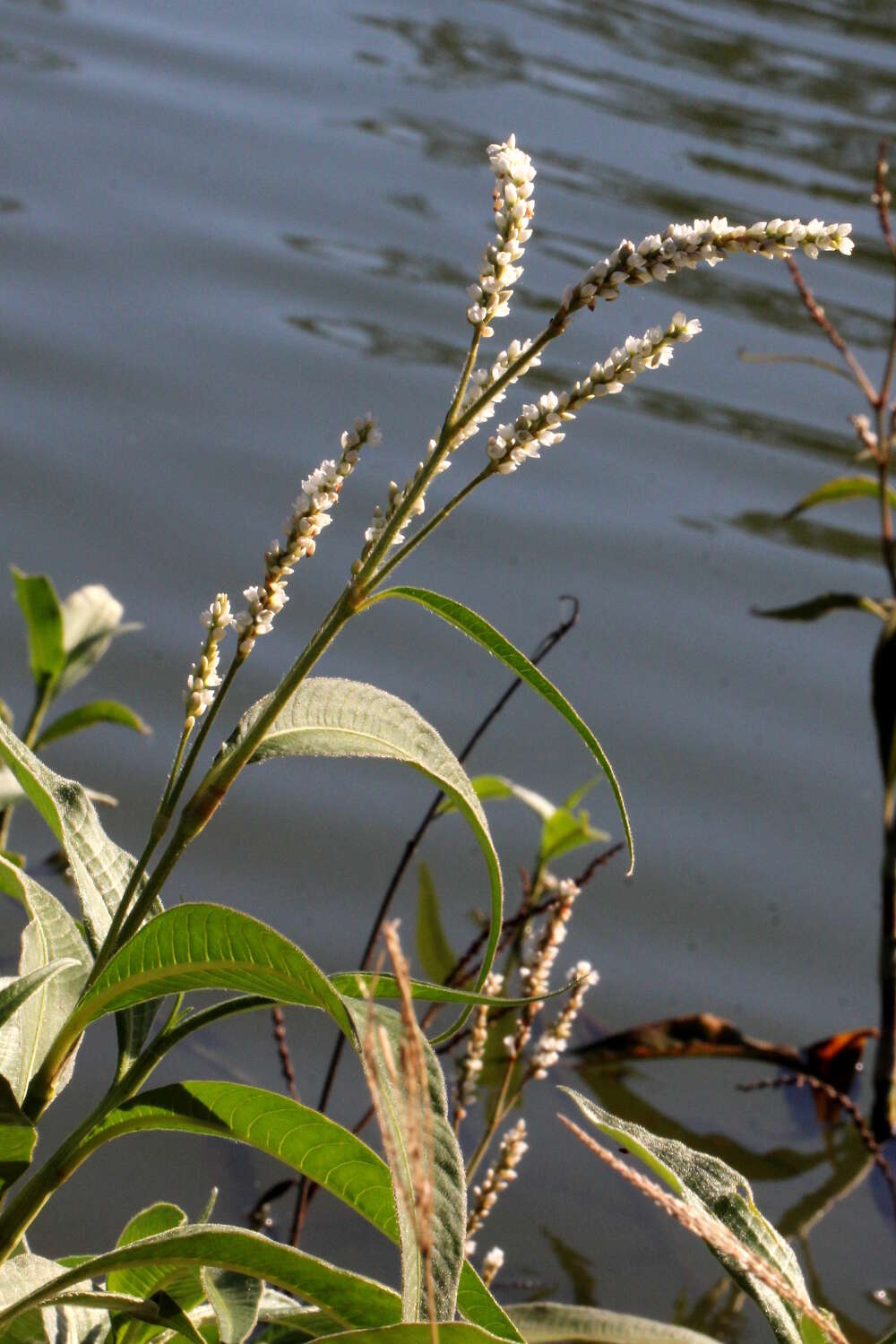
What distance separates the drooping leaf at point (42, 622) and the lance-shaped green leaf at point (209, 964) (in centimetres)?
89

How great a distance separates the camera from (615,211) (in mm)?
3801

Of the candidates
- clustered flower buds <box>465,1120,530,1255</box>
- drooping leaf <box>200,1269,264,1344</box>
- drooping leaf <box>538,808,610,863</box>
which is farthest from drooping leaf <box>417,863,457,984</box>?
drooping leaf <box>200,1269,264,1344</box>

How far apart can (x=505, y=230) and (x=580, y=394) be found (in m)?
0.08

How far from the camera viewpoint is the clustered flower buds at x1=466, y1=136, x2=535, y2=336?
67cm

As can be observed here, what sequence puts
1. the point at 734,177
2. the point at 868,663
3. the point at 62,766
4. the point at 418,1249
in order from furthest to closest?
the point at 734,177 < the point at 868,663 < the point at 62,766 < the point at 418,1249

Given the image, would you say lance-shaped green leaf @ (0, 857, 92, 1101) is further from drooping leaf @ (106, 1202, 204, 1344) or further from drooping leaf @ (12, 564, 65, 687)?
drooping leaf @ (12, 564, 65, 687)

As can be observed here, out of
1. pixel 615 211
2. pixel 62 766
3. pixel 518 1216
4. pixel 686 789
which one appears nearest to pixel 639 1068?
pixel 518 1216

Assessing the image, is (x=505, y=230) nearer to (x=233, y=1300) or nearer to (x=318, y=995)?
(x=318, y=995)

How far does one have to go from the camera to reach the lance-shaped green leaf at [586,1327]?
1.05 m

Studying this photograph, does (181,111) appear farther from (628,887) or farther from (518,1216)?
(518,1216)

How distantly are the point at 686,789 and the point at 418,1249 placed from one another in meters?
1.70

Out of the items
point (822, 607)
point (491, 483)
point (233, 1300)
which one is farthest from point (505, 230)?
point (491, 483)

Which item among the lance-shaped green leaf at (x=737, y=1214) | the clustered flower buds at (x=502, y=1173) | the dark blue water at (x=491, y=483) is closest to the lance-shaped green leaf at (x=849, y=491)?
the dark blue water at (x=491, y=483)

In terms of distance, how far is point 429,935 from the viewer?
74.0 inches
